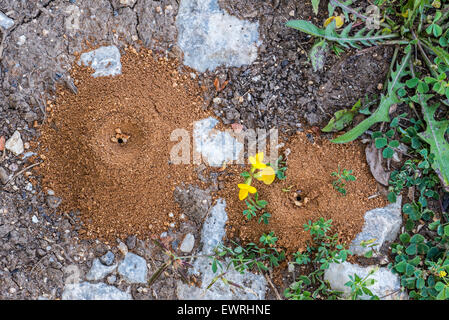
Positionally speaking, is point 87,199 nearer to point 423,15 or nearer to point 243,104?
point 243,104

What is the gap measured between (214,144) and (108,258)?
120 cm

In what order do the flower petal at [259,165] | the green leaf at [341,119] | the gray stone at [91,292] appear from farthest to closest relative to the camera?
the green leaf at [341,119] → the gray stone at [91,292] → the flower petal at [259,165]

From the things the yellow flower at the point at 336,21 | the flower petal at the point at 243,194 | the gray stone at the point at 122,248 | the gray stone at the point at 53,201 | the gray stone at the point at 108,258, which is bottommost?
the gray stone at the point at 108,258

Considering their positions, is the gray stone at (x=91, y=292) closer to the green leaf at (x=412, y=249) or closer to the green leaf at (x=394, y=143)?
the green leaf at (x=412, y=249)

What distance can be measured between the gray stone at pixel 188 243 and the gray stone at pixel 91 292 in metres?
0.55

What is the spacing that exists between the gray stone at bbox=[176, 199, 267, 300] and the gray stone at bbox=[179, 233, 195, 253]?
0.08 m

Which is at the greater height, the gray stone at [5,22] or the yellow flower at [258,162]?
the gray stone at [5,22]

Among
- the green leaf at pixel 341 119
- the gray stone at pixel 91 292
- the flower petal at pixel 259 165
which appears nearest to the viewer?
the flower petal at pixel 259 165

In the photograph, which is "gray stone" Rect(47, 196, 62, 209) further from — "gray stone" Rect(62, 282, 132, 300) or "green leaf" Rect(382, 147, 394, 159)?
"green leaf" Rect(382, 147, 394, 159)

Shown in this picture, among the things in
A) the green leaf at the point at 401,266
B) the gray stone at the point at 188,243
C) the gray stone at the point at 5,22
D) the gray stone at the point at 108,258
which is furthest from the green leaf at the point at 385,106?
the gray stone at the point at 5,22

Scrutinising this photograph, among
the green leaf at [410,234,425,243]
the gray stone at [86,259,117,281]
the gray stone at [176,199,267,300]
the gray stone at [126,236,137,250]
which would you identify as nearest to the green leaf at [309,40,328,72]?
→ the gray stone at [176,199,267,300]

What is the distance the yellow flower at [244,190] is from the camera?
308 cm

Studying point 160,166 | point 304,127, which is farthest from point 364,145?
point 160,166

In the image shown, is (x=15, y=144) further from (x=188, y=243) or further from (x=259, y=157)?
(x=259, y=157)
